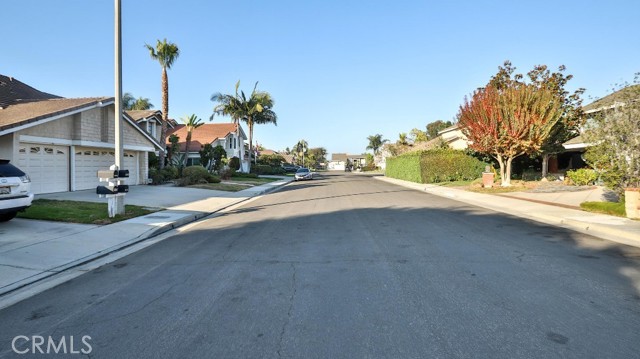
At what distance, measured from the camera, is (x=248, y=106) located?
49.0 metres

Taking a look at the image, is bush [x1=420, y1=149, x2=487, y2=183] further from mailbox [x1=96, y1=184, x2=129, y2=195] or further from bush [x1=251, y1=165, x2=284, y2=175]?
bush [x1=251, y1=165, x2=284, y2=175]

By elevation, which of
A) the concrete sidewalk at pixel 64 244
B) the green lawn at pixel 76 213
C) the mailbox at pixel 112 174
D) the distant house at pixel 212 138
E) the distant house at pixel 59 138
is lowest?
the concrete sidewalk at pixel 64 244

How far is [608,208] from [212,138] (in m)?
43.3

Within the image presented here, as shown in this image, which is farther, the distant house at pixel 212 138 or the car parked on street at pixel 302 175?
the distant house at pixel 212 138

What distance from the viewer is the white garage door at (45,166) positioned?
1678 centimetres

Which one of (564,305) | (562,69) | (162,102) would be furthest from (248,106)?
(564,305)

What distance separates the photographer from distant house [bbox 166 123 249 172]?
45406 millimetres

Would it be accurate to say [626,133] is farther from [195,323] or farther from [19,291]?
[19,291]

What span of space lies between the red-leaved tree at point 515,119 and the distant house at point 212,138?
3189 centimetres

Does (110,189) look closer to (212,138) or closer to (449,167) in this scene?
(449,167)

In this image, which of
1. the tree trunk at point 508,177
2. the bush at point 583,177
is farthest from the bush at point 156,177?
the bush at point 583,177

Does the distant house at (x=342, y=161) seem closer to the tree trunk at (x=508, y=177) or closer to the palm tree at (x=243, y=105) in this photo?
the palm tree at (x=243, y=105)

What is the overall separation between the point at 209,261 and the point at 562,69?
2706 cm

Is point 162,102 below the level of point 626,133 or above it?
above
